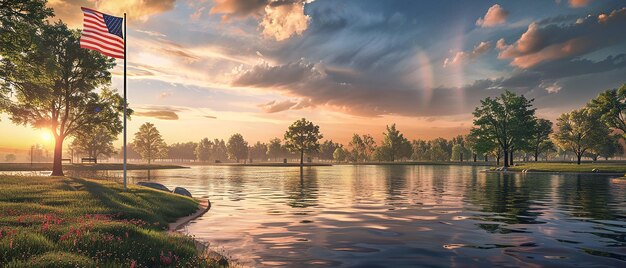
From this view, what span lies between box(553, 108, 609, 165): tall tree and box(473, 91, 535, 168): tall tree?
14655 millimetres

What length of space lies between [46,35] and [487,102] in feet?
307

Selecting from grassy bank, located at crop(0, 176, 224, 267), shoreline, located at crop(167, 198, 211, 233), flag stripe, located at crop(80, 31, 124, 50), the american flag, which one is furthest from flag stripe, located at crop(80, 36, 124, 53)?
shoreline, located at crop(167, 198, 211, 233)

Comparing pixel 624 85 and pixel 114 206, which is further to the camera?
pixel 624 85

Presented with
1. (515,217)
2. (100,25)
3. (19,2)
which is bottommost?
A: (515,217)

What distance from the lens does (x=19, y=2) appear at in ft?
106

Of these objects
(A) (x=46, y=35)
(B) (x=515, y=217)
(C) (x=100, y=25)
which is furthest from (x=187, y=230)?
(A) (x=46, y=35)

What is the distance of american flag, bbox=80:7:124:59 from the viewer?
25172 mm

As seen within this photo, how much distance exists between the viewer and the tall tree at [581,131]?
104500 mm

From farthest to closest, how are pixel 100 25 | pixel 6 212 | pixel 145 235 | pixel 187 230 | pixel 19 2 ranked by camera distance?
pixel 19 2
pixel 100 25
pixel 187 230
pixel 6 212
pixel 145 235

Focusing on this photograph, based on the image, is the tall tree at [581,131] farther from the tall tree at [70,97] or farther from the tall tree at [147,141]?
the tall tree at [147,141]

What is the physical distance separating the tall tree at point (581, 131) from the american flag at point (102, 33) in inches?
4320

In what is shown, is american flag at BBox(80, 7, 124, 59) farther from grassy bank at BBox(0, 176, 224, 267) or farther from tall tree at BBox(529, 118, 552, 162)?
tall tree at BBox(529, 118, 552, 162)

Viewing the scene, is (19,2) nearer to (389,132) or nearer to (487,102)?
(487,102)

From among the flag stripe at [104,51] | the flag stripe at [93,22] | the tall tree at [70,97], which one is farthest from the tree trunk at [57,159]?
the flag stripe at [93,22]
